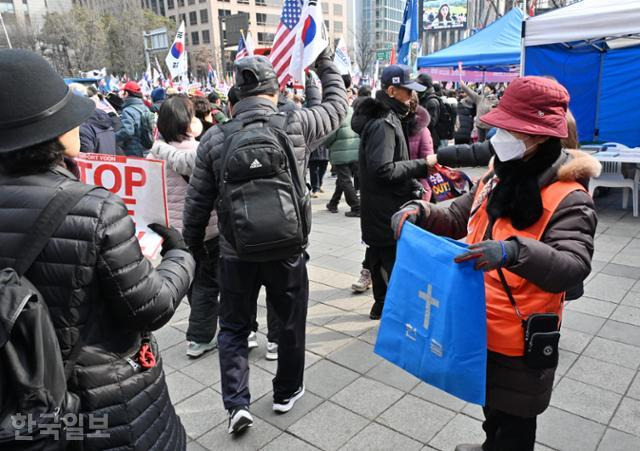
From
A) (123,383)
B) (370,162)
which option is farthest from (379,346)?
(370,162)

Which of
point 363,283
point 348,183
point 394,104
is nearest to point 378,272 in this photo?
point 363,283

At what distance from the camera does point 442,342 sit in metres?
1.84

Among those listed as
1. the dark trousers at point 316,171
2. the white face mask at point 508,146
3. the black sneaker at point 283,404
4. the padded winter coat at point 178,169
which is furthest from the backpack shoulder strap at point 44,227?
the dark trousers at point 316,171

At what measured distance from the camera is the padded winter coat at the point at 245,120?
268cm

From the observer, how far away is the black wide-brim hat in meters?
1.40

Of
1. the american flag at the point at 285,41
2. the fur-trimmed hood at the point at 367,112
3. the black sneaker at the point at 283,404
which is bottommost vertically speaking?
the black sneaker at the point at 283,404

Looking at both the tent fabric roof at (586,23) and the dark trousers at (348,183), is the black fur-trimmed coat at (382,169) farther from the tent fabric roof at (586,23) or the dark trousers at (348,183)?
the tent fabric roof at (586,23)

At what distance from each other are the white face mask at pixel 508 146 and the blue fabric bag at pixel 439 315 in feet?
1.35

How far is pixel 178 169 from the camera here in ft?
11.8

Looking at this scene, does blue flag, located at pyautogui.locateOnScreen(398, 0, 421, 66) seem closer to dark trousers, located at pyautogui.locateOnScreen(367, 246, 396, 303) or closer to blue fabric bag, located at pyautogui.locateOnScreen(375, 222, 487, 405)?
dark trousers, located at pyautogui.locateOnScreen(367, 246, 396, 303)

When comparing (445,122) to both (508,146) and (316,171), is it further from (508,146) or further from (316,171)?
(508,146)

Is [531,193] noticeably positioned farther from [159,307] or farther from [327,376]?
[327,376]

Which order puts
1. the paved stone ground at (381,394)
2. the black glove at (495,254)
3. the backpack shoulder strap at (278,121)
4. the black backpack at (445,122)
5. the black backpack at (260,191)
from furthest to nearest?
the black backpack at (445,122)
the paved stone ground at (381,394)
the backpack shoulder strap at (278,121)
the black backpack at (260,191)
the black glove at (495,254)

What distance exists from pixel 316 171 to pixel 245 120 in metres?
6.86
